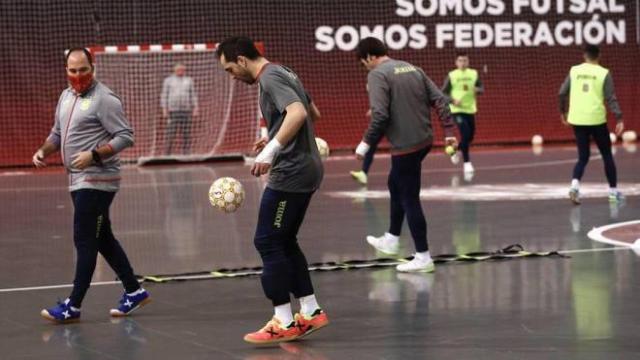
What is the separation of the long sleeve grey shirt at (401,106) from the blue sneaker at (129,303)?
2.92m

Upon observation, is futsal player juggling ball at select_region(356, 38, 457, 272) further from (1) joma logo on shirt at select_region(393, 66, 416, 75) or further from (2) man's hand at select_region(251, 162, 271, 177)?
(2) man's hand at select_region(251, 162, 271, 177)

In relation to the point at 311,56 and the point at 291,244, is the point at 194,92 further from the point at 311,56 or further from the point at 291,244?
the point at 291,244

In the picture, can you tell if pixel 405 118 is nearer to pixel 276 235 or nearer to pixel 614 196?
pixel 276 235

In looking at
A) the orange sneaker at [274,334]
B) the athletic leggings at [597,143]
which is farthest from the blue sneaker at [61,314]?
the athletic leggings at [597,143]

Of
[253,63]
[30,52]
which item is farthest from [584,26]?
[253,63]

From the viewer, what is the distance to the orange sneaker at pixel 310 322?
837 centimetres

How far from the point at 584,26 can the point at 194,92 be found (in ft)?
34.0

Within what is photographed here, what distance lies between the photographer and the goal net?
26.6m

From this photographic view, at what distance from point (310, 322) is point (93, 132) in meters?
2.24

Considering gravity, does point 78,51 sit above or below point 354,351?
above

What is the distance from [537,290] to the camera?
9.95 metres

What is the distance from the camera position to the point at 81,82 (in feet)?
30.0

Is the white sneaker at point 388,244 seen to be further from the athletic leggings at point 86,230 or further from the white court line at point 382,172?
the white court line at point 382,172

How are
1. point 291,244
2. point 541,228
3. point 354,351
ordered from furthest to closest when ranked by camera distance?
point 541,228
point 291,244
point 354,351
